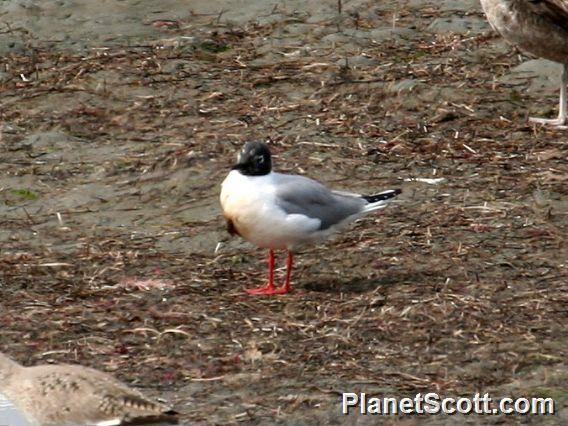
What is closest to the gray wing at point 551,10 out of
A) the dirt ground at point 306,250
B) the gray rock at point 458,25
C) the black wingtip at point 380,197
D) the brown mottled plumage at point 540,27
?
the brown mottled plumage at point 540,27

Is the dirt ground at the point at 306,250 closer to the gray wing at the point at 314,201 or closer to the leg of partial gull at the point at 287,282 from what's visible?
the leg of partial gull at the point at 287,282

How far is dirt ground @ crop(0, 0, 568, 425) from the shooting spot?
848cm

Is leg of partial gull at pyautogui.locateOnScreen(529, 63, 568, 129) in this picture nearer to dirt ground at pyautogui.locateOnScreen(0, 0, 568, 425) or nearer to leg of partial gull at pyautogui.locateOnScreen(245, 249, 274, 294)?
dirt ground at pyautogui.locateOnScreen(0, 0, 568, 425)

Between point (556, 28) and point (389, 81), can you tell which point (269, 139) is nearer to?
point (389, 81)

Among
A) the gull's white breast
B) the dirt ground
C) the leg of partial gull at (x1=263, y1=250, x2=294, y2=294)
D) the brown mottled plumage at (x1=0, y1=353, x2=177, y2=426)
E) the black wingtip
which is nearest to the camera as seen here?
the brown mottled plumage at (x1=0, y1=353, x2=177, y2=426)

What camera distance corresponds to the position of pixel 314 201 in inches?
377

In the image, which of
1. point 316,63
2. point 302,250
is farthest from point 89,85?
point 302,250

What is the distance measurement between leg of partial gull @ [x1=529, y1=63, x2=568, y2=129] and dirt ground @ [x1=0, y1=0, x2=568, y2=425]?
0.35 feet

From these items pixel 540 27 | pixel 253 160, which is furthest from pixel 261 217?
pixel 540 27

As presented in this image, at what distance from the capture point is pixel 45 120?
1249 cm

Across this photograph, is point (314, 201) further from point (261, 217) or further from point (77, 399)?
point (77, 399)

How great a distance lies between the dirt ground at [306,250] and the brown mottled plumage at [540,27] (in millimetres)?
422

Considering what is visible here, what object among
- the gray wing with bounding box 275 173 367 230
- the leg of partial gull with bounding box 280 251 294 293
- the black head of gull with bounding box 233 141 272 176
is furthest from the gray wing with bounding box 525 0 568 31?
the leg of partial gull with bounding box 280 251 294 293

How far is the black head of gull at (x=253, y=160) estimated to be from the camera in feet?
31.1
